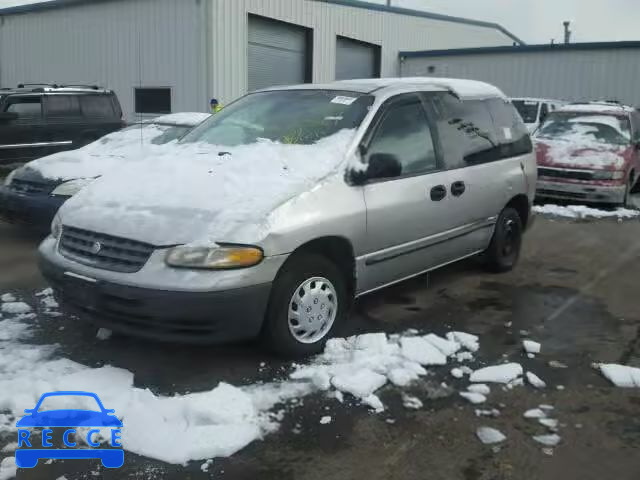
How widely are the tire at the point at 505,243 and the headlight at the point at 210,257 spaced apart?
125 inches

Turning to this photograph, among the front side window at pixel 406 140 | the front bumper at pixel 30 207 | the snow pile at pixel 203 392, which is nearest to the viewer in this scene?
the snow pile at pixel 203 392

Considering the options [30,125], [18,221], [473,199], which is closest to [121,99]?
[30,125]

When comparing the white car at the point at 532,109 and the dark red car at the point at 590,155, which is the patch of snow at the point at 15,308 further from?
the white car at the point at 532,109

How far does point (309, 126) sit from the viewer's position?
4.74 metres

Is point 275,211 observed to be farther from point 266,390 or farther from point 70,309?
point 70,309

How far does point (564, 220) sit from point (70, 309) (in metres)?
7.52

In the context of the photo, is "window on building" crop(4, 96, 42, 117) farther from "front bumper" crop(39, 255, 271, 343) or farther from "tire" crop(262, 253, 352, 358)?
"tire" crop(262, 253, 352, 358)

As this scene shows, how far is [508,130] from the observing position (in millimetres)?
6238

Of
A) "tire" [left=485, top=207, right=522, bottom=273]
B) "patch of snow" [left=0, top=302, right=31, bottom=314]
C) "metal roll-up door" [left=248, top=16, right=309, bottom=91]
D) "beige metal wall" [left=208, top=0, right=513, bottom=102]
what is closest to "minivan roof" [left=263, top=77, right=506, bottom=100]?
"tire" [left=485, top=207, right=522, bottom=273]

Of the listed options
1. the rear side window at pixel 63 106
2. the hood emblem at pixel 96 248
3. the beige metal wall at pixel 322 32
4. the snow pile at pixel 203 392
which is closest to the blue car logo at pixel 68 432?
the snow pile at pixel 203 392

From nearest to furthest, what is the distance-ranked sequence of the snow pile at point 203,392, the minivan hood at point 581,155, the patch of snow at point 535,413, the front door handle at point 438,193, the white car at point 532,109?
the snow pile at point 203,392, the patch of snow at point 535,413, the front door handle at point 438,193, the minivan hood at point 581,155, the white car at point 532,109

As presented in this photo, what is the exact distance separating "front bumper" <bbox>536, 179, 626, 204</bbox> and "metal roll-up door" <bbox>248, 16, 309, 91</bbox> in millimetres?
9503

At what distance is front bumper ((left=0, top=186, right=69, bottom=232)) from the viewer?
22.7ft

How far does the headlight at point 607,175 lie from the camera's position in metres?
10.3
